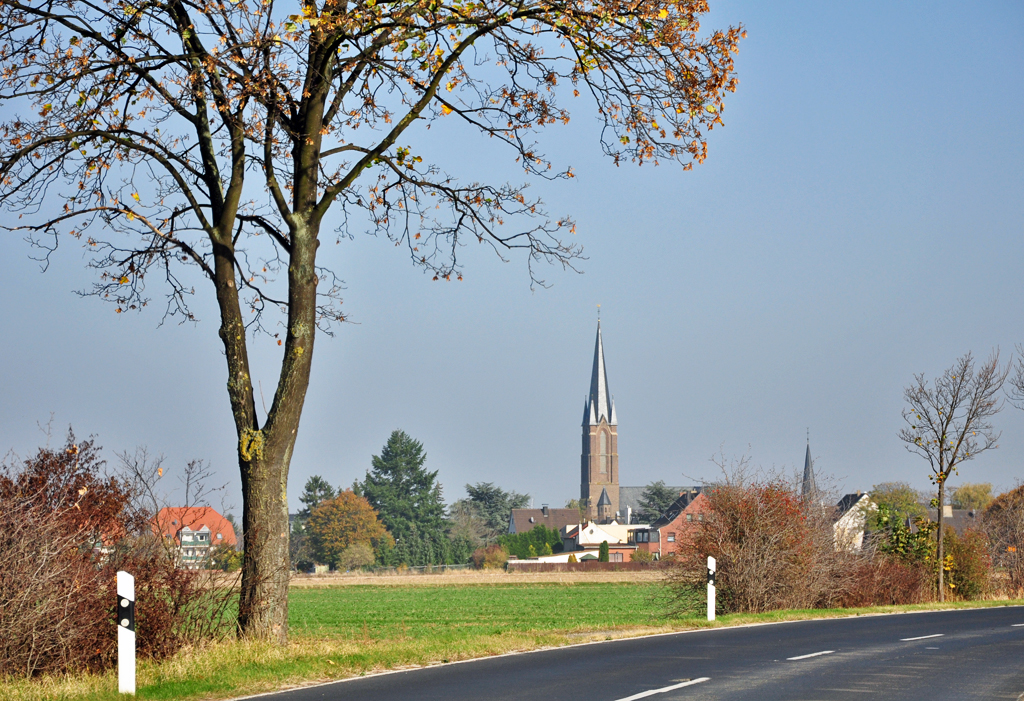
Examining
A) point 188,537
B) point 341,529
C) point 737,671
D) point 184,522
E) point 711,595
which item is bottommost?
point 341,529

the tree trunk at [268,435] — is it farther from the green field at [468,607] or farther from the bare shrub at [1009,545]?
the bare shrub at [1009,545]

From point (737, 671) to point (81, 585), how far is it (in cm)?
709

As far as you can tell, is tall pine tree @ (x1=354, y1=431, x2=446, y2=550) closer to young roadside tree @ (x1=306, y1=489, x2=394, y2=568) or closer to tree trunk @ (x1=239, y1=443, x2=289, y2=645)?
young roadside tree @ (x1=306, y1=489, x2=394, y2=568)

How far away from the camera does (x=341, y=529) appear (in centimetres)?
11150

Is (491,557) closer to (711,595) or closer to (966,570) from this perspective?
(966,570)

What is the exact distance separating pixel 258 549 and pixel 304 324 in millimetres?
2974

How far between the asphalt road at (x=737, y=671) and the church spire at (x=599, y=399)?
502 ft

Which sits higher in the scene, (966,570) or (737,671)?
(737,671)

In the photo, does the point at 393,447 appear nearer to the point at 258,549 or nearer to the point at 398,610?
the point at 398,610

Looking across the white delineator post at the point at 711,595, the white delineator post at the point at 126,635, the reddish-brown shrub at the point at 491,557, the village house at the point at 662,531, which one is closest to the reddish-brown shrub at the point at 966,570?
the white delineator post at the point at 711,595

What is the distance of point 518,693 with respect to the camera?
9.48 metres

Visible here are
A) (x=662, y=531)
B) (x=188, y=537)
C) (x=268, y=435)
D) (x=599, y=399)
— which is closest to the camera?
(x=188, y=537)

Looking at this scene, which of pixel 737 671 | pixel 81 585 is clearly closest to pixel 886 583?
pixel 737 671

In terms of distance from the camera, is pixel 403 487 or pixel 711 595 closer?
pixel 711 595
